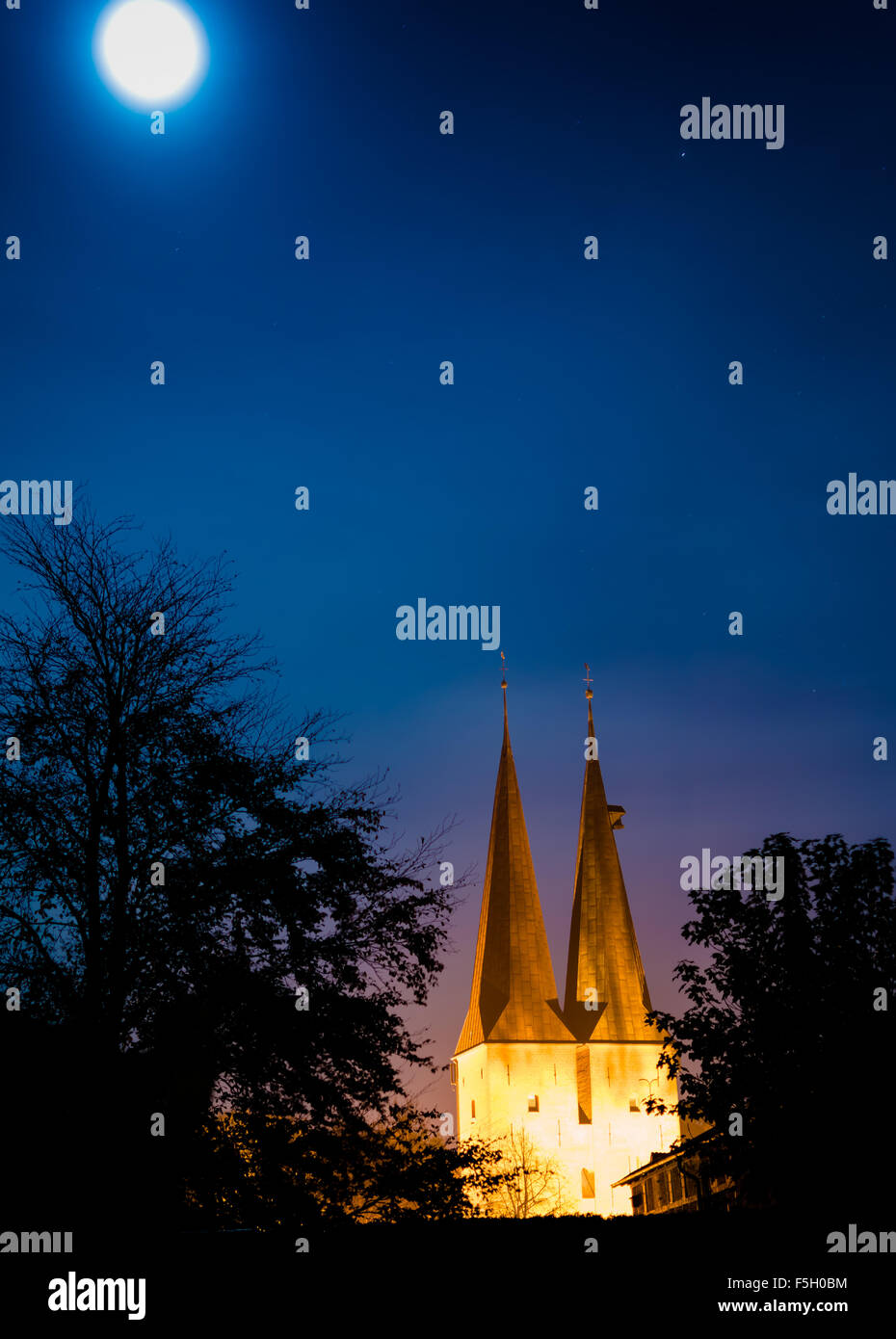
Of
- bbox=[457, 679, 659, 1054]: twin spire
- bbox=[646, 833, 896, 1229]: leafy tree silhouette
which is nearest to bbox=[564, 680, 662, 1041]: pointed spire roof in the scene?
bbox=[457, 679, 659, 1054]: twin spire

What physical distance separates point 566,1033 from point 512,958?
6.05 metres

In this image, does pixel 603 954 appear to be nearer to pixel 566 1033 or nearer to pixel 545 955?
pixel 545 955

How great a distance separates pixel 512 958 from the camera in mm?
86188

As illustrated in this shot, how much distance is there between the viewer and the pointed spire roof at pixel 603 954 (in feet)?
284

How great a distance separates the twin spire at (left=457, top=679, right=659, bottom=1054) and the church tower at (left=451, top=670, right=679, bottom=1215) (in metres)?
0.08

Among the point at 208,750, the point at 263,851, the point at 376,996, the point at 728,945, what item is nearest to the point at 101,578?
the point at 208,750

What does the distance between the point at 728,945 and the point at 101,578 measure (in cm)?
1116

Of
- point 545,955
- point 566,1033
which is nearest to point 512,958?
point 545,955

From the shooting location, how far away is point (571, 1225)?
620 inches

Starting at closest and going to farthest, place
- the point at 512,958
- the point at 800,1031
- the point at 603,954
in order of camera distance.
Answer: the point at 800,1031 → the point at 512,958 → the point at 603,954

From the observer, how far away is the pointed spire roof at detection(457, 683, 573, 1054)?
85.6 metres
